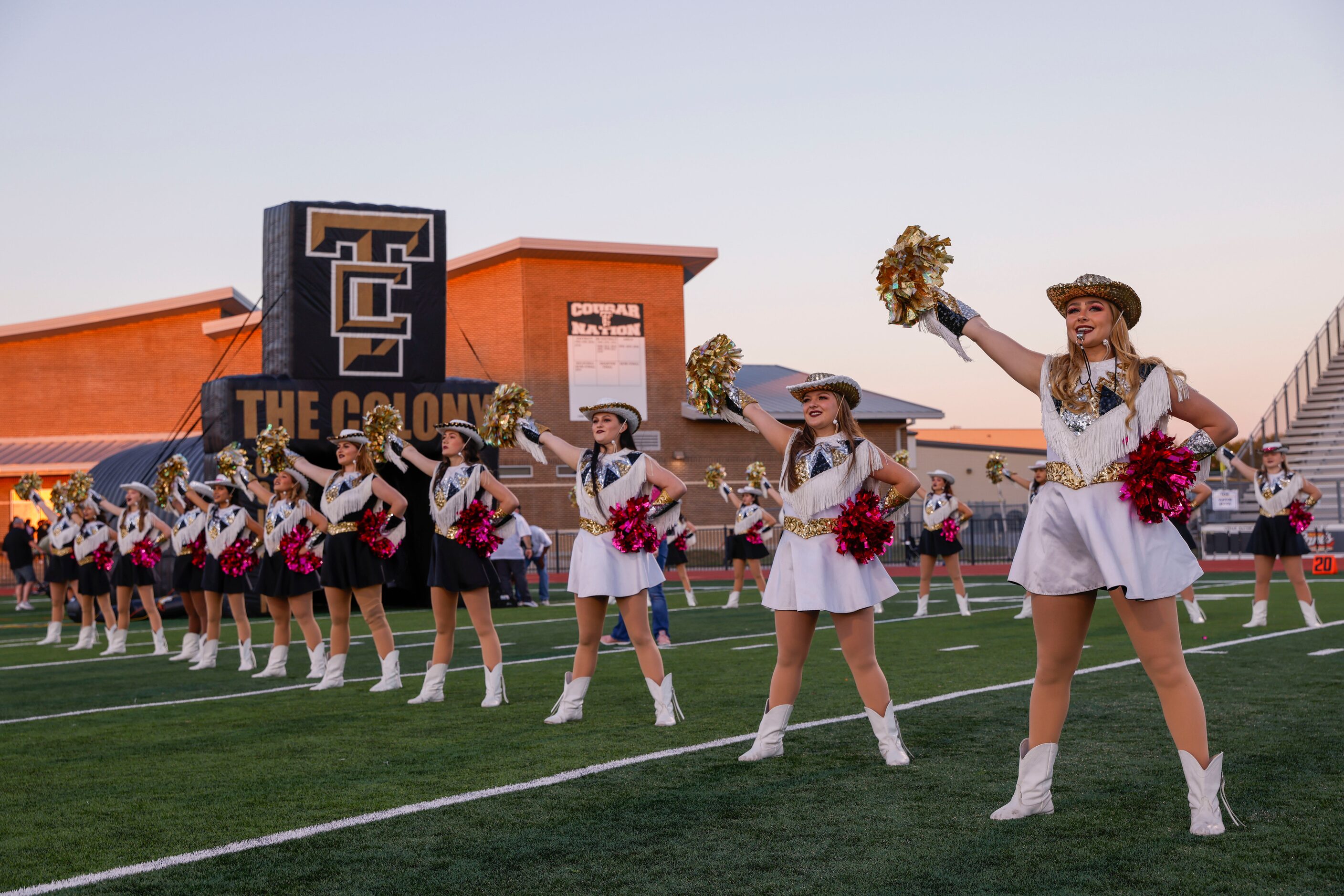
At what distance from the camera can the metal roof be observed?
41562 mm

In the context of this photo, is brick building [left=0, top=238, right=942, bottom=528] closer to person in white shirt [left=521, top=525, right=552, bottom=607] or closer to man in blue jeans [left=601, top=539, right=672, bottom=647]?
person in white shirt [left=521, top=525, right=552, bottom=607]

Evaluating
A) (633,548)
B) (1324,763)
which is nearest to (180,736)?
(633,548)

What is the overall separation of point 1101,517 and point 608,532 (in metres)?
3.42

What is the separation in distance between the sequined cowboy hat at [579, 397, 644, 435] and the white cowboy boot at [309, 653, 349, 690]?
3267mm

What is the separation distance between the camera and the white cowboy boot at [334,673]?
9.40 meters

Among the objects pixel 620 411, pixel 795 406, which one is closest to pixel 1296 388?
pixel 795 406

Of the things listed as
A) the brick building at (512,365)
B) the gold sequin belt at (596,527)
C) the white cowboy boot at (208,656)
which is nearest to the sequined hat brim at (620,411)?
the gold sequin belt at (596,527)

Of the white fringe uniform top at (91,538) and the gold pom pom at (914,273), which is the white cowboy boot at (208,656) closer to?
the white fringe uniform top at (91,538)

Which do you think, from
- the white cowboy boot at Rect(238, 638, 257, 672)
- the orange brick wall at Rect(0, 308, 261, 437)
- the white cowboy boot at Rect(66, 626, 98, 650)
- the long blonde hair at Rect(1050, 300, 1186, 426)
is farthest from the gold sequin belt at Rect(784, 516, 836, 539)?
the orange brick wall at Rect(0, 308, 261, 437)

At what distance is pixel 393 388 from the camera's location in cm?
1894

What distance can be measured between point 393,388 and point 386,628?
33.1 ft

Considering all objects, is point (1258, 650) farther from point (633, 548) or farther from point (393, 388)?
point (393, 388)

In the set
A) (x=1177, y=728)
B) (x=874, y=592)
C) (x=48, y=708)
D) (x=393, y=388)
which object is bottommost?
(x=48, y=708)

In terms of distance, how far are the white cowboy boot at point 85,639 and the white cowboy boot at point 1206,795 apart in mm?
13276
